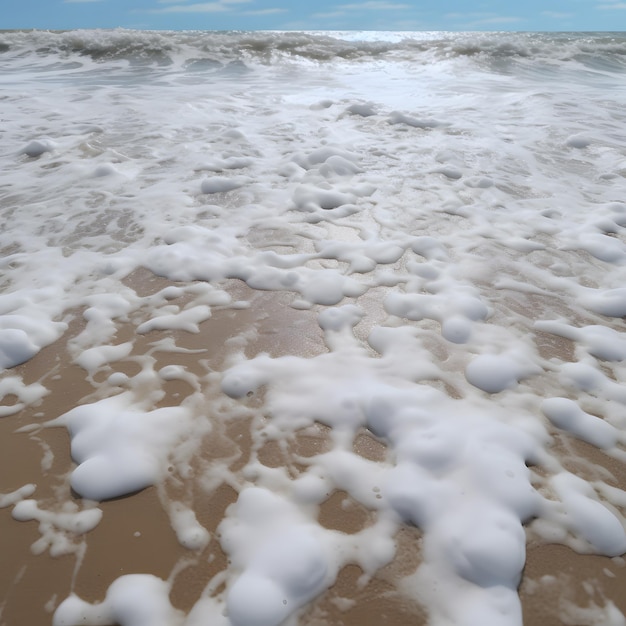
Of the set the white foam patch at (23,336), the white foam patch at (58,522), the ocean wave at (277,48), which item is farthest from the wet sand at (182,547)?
the ocean wave at (277,48)

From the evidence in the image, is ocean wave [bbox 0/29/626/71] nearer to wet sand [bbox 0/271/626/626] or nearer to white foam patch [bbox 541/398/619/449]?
wet sand [bbox 0/271/626/626]

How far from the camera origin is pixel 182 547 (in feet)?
5.03

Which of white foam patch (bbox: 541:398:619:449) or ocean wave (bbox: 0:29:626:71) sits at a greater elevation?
white foam patch (bbox: 541:398:619:449)

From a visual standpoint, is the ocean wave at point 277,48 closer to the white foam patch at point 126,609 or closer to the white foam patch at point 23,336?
the white foam patch at point 23,336

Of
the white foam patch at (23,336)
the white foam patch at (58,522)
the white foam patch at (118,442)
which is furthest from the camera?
the white foam patch at (23,336)

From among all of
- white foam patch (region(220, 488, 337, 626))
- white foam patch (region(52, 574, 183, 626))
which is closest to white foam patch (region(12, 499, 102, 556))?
white foam patch (region(52, 574, 183, 626))

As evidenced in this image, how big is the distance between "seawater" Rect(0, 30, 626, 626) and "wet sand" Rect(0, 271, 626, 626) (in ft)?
0.10

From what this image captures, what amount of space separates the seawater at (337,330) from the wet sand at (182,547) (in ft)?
0.10

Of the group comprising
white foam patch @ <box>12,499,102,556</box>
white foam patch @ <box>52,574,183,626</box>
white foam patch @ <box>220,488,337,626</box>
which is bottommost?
white foam patch @ <box>12,499,102,556</box>

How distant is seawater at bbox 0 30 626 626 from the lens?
1541mm

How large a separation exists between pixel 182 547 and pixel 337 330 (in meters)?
1.24

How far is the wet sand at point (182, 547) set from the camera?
1.39 metres

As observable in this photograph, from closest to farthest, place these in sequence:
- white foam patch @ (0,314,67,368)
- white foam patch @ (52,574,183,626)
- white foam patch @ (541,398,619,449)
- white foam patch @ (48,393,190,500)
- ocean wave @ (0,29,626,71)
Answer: white foam patch @ (52,574,183,626) → white foam patch @ (48,393,190,500) → white foam patch @ (541,398,619,449) → white foam patch @ (0,314,67,368) → ocean wave @ (0,29,626,71)

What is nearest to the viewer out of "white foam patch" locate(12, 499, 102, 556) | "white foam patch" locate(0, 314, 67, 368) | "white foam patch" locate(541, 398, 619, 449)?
"white foam patch" locate(12, 499, 102, 556)
